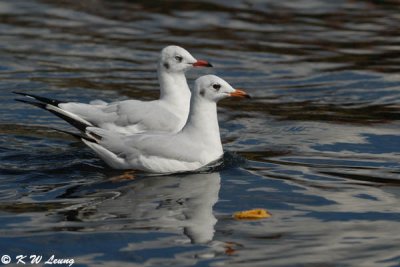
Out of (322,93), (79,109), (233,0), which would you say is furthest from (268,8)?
(79,109)

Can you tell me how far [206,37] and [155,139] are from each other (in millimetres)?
7710

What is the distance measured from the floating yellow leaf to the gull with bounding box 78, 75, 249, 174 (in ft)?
4.85

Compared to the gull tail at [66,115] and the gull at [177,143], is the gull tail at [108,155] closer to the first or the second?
the gull at [177,143]

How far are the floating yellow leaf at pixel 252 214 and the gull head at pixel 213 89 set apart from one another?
70.1 inches

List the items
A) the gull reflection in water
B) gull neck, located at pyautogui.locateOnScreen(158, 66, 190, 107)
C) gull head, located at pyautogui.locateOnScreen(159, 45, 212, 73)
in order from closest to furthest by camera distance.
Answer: the gull reflection in water
gull neck, located at pyautogui.locateOnScreen(158, 66, 190, 107)
gull head, located at pyautogui.locateOnScreen(159, 45, 212, 73)

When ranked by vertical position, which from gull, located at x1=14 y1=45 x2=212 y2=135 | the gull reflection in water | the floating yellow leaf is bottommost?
the gull reflection in water

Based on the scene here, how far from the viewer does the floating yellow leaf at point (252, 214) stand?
29.2 ft

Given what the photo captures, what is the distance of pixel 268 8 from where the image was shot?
779 inches

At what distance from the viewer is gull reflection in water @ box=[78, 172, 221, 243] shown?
8.63m

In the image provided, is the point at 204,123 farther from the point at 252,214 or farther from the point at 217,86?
the point at 252,214

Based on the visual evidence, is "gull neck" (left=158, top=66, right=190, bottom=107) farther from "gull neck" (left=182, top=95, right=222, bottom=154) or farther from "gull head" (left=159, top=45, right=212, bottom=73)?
"gull neck" (left=182, top=95, right=222, bottom=154)

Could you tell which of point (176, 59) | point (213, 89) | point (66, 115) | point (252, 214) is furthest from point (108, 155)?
point (176, 59)

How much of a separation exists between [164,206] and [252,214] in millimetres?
819

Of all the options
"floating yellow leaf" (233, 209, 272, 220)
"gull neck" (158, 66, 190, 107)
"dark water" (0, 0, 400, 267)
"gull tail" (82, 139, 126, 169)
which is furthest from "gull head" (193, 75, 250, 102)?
"floating yellow leaf" (233, 209, 272, 220)
